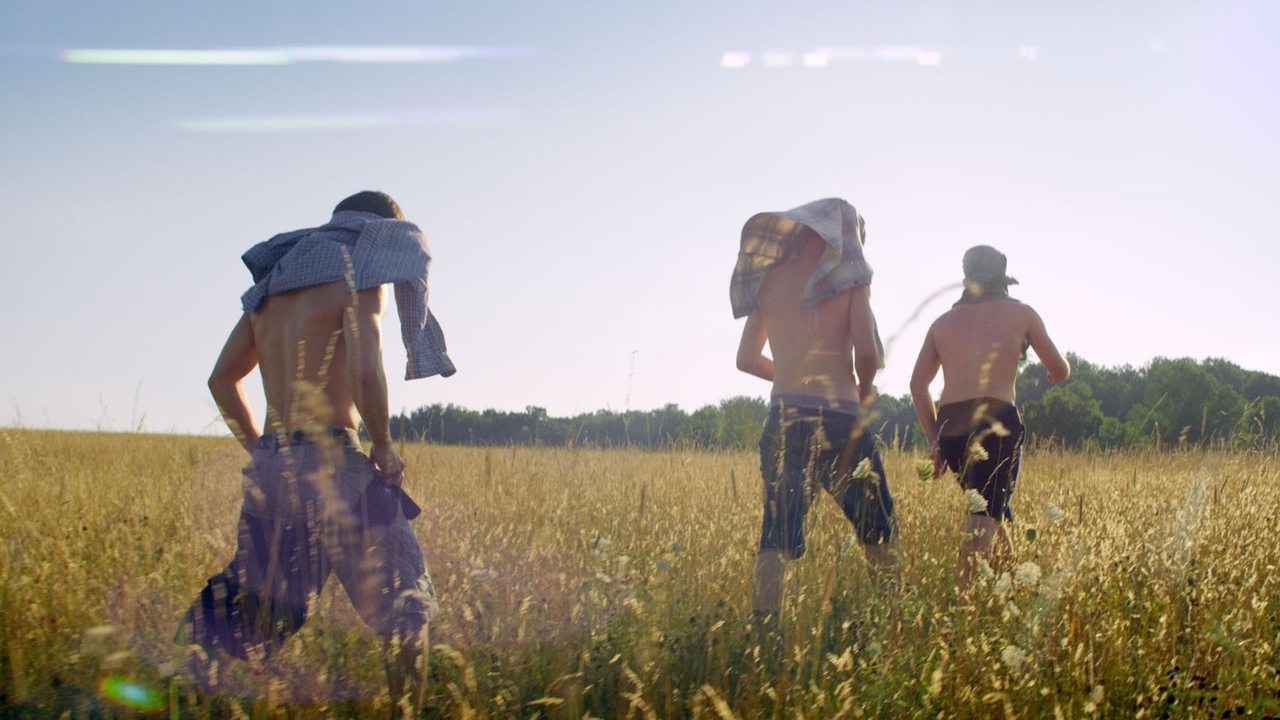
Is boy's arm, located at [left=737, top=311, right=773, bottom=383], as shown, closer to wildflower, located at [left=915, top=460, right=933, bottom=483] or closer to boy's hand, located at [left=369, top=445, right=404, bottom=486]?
wildflower, located at [left=915, top=460, right=933, bottom=483]

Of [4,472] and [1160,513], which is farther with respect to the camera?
[4,472]

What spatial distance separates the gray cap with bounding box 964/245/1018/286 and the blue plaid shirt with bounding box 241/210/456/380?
265cm

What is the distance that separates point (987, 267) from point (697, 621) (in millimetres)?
2343

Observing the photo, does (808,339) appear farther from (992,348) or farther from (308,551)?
(308,551)

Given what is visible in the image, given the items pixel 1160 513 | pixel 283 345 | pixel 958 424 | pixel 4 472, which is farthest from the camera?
pixel 4 472

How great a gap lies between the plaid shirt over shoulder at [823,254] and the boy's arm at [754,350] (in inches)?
2.2

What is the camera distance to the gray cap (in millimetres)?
4066

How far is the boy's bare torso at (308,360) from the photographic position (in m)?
2.38

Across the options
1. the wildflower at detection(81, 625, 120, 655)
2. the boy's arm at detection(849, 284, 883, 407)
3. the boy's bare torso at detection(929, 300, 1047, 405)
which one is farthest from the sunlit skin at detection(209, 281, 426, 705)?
the boy's bare torso at detection(929, 300, 1047, 405)

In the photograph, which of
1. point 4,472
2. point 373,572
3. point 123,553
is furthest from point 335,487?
point 4,472

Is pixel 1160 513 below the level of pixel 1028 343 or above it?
below

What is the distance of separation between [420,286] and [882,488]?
6.13 feet

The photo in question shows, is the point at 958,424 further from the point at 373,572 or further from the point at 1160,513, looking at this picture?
the point at 373,572

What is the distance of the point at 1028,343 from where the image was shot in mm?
4004
